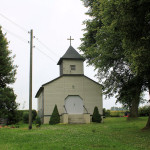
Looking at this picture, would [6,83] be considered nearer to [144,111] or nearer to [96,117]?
[96,117]

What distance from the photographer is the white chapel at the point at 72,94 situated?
2969 cm

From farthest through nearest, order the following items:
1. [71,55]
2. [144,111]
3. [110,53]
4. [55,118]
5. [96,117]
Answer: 1. [144,111]
2. [71,55]
3. [96,117]
4. [55,118]
5. [110,53]

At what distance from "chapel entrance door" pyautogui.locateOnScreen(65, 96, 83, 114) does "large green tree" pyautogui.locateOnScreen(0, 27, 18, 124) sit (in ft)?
23.8

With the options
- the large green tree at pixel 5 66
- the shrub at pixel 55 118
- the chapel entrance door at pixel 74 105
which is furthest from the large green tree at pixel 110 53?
the large green tree at pixel 5 66

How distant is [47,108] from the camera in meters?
29.7

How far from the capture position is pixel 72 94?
100 feet

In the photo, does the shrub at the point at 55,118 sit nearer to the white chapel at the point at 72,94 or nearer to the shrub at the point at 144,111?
the white chapel at the point at 72,94

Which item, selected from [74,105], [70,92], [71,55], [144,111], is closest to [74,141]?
→ [74,105]

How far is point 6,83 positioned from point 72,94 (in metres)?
9.88

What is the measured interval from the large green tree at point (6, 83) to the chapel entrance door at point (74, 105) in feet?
23.8

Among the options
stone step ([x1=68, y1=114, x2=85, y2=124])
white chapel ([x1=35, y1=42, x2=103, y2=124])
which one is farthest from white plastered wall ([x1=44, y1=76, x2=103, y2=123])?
stone step ([x1=68, y1=114, x2=85, y2=124])

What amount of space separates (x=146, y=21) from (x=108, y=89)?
1354 cm

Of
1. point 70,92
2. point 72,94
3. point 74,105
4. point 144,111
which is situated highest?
point 70,92

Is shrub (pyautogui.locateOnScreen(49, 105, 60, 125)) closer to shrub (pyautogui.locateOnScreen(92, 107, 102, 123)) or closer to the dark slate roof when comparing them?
shrub (pyautogui.locateOnScreen(92, 107, 102, 123))
